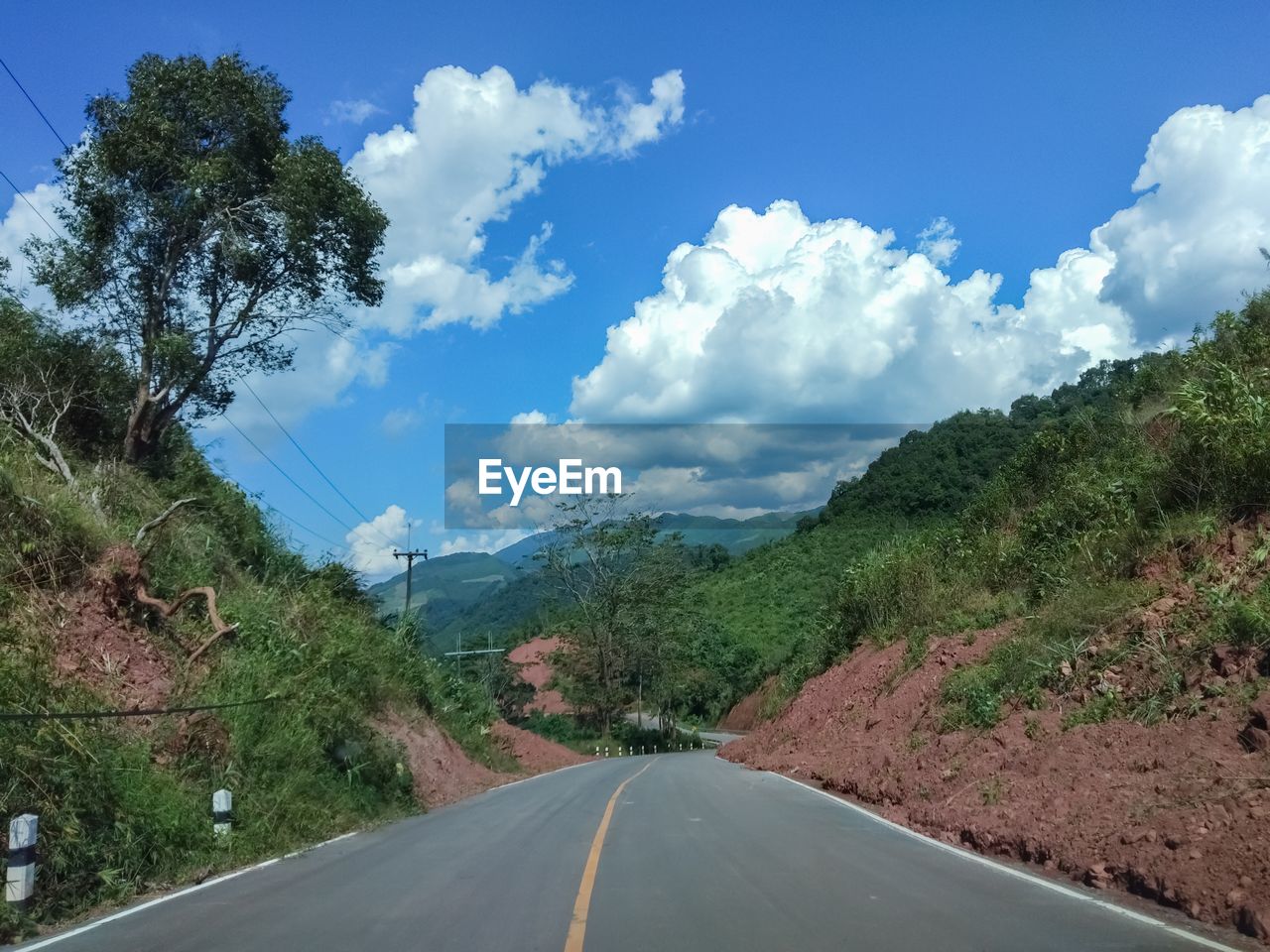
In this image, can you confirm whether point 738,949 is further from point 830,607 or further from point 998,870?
point 830,607

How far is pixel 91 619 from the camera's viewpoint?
1434 centimetres

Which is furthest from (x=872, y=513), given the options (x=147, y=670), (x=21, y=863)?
(x=21, y=863)

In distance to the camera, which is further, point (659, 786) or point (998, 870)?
point (659, 786)

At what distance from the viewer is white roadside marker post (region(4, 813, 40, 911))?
8031 millimetres

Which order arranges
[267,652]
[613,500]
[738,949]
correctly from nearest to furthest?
[738,949] < [267,652] < [613,500]

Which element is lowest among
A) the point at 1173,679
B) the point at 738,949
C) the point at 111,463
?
the point at 738,949

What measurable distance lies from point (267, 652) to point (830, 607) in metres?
24.4

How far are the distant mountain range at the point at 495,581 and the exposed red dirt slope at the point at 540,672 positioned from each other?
367 centimetres

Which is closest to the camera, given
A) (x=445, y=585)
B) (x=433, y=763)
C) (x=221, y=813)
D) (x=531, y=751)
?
(x=221, y=813)

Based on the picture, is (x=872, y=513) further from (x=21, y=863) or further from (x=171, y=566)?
(x=21, y=863)

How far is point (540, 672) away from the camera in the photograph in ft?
292

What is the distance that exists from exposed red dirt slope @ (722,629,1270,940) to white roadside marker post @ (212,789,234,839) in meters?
8.66

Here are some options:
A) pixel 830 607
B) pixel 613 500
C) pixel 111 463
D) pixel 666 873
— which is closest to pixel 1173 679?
pixel 666 873

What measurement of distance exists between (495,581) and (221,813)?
7738cm
